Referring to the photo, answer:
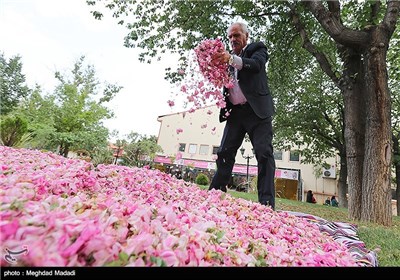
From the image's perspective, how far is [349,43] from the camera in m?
4.68

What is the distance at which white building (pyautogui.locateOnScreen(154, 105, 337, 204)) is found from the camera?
74.0ft

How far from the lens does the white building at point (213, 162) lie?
888 inches

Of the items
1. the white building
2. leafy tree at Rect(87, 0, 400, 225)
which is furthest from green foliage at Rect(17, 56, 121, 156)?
the white building

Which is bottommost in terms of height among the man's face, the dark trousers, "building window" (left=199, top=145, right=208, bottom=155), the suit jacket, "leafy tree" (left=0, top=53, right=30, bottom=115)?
the dark trousers

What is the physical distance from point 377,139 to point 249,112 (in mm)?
2794


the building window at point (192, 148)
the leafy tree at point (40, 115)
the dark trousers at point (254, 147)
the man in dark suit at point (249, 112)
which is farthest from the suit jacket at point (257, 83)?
the building window at point (192, 148)

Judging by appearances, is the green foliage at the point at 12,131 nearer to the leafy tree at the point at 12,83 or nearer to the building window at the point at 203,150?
the leafy tree at the point at 12,83

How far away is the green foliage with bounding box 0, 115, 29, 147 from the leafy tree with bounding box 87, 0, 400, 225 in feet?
13.1

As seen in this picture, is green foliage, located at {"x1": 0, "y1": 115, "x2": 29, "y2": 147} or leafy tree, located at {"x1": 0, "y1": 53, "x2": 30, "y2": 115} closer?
green foliage, located at {"x1": 0, "y1": 115, "x2": 29, "y2": 147}

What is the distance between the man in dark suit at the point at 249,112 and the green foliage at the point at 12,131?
22.7 ft

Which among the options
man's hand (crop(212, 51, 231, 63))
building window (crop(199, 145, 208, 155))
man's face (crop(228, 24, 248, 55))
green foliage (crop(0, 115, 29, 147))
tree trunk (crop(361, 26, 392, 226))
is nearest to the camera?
man's hand (crop(212, 51, 231, 63))

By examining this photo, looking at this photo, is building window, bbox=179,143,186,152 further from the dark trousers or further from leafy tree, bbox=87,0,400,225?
the dark trousers

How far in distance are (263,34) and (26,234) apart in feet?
25.2

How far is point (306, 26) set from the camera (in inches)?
241
